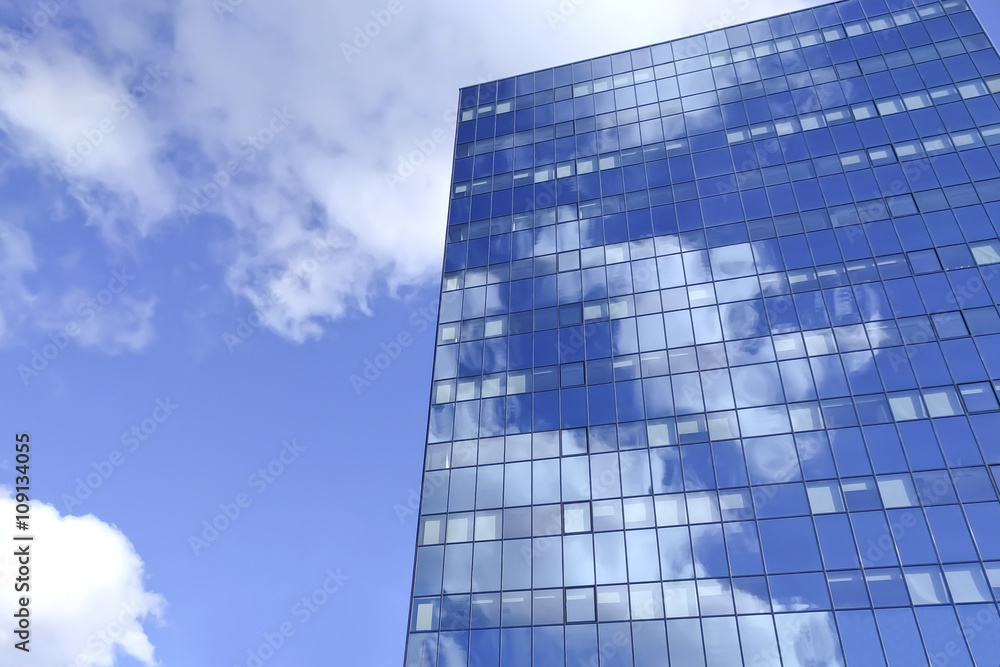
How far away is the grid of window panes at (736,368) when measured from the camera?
29844 millimetres

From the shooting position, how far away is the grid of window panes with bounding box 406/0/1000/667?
97.9 ft

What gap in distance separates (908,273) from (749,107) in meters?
16.4

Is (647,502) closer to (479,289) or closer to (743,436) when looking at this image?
(743,436)

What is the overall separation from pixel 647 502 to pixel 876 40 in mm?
35827

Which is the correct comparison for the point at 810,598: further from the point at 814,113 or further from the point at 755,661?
the point at 814,113

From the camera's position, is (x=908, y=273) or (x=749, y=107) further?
(x=749, y=107)

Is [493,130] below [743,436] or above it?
above

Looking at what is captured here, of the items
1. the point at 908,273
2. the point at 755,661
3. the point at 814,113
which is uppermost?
the point at 814,113

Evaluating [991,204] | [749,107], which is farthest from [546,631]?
[749,107]

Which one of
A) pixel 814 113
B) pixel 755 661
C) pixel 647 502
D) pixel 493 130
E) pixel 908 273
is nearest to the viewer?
pixel 755 661

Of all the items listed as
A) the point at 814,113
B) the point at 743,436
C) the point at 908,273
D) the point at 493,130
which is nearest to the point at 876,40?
the point at 814,113

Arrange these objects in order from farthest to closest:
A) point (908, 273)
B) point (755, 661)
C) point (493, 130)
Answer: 1. point (493, 130)
2. point (908, 273)
3. point (755, 661)

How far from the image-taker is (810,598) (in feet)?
96.1

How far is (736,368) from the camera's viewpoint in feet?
120
